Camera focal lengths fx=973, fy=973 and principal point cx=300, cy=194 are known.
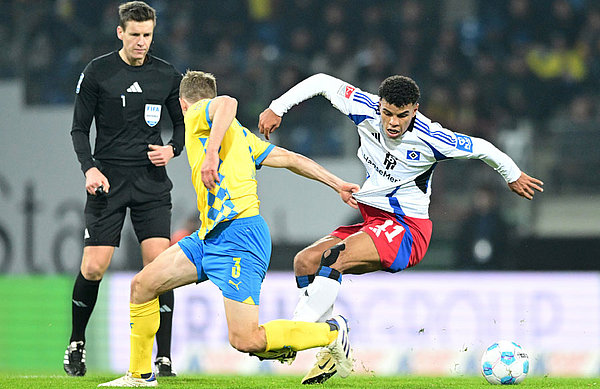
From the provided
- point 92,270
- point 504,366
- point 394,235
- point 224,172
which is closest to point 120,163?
point 92,270

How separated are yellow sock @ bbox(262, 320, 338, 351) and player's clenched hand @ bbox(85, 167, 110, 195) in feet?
5.21

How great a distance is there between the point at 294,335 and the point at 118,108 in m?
2.11

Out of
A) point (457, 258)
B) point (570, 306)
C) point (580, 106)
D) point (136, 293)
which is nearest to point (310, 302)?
point (136, 293)

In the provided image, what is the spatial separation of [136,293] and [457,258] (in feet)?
21.0

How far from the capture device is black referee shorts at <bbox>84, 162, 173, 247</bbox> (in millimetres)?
6434

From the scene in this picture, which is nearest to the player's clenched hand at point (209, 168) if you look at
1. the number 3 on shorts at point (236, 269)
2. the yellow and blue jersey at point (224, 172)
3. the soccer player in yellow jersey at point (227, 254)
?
the soccer player in yellow jersey at point (227, 254)

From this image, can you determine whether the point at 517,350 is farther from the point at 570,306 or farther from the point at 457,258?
the point at 457,258

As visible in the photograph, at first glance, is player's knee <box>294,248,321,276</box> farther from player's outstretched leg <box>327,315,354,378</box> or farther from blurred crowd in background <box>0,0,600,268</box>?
blurred crowd in background <box>0,0,600,268</box>

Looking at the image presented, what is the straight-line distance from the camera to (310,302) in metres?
5.90

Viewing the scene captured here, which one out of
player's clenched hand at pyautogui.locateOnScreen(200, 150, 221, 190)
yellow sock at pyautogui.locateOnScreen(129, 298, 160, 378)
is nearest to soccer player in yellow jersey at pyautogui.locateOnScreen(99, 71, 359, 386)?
yellow sock at pyautogui.locateOnScreen(129, 298, 160, 378)

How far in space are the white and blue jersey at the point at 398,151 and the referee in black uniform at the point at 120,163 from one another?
979mm

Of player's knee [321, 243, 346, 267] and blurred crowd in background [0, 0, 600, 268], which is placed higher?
blurred crowd in background [0, 0, 600, 268]

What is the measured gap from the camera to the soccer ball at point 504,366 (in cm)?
602

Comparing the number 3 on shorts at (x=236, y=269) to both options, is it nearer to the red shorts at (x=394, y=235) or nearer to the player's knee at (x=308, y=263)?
the player's knee at (x=308, y=263)
